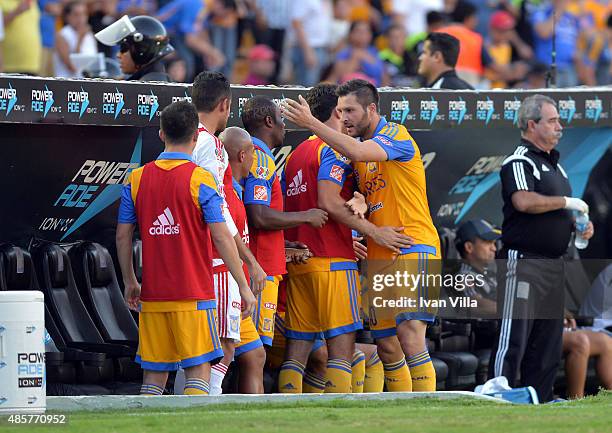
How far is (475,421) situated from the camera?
7.05 m

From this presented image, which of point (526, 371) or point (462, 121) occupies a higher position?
point (462, 121)

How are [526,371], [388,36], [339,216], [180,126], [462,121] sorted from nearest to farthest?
[180,126] → [339,216] → [526,371] → [462,121] → [388,36]

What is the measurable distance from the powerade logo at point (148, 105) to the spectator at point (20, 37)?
5.16 meters

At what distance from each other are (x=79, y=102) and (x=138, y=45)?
151 cm

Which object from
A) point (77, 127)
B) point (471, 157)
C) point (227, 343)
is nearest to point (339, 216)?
point (227, 343)

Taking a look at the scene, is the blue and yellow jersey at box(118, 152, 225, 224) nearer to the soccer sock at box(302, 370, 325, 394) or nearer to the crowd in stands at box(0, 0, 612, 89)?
the soccer sock at box(302, 370, 325, 394)

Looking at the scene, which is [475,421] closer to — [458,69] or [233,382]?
[233,382]

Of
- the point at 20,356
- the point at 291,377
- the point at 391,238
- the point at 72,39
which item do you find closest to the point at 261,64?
the point at 72,39

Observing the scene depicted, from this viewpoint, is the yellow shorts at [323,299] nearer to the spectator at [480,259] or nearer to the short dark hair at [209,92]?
the short dark hair at [209,92]

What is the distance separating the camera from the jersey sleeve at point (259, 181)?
8836mm

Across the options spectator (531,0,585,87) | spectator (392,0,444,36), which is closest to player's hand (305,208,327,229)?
spectator (392,0,444,36)

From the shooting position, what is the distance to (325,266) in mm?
9289

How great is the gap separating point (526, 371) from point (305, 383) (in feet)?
6.13

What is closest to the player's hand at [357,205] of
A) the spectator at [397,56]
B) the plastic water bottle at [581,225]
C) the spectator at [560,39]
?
the plastic water bottle at [581,225]
